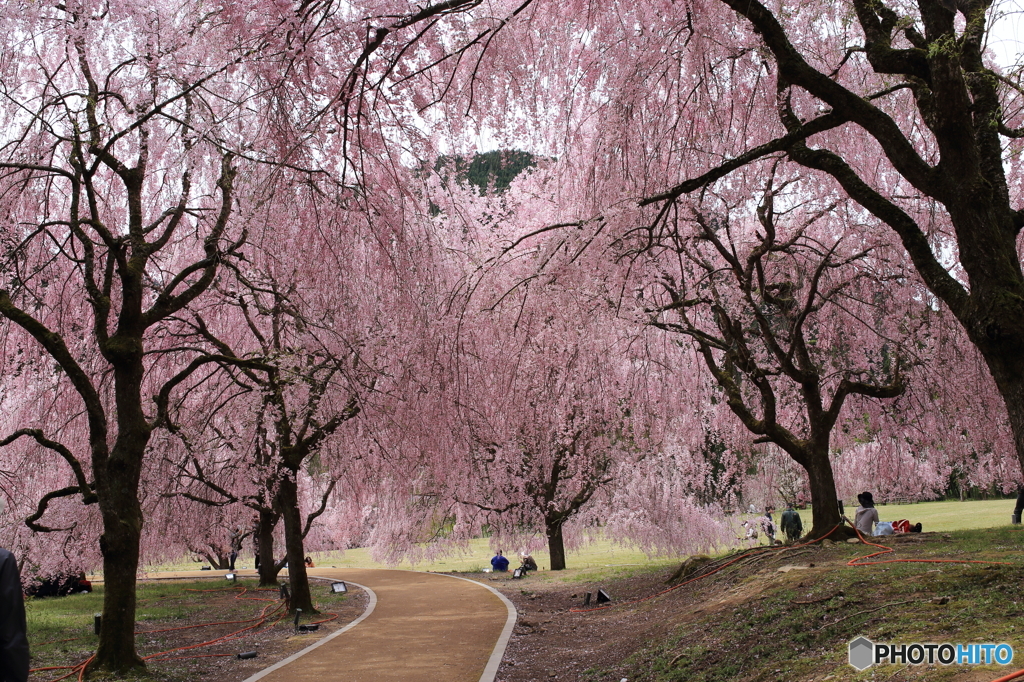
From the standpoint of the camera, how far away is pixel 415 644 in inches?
381

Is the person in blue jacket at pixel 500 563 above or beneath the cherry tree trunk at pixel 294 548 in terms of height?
beneath

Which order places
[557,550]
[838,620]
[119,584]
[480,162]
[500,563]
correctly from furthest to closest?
1. [500,563]
2. [557,550]
3. [480,162]
4. [119,584]
5. [838,620]

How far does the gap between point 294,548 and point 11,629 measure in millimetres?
10857

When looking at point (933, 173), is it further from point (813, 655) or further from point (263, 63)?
point (263, 63)

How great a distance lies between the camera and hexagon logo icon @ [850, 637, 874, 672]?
4.80m

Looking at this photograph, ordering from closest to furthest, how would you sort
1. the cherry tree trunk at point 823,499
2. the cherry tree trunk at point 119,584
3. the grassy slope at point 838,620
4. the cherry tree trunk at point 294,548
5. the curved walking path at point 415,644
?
1. the grassy slope at point 838,620
2. the curved walking path at point 415,644
3. the cherry tree trunk at point 119,584
4. the cherry tree trunk at point 823,499
5. the cherry tree trunk at point 294,548

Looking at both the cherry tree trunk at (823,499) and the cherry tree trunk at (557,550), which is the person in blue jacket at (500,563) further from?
the cherry tree trunk at (823,499)

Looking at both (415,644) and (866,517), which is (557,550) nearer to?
(866,517)

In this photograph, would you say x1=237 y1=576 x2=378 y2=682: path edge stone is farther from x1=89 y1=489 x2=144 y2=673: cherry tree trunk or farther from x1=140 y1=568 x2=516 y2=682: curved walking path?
x1=89 y1=489 x2=144 y2=673: cherry tree trunk

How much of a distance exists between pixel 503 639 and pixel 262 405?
18.1 ft

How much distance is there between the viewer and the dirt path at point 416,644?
25.4 feet

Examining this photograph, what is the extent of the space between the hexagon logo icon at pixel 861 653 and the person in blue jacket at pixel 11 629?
4544 millimetres

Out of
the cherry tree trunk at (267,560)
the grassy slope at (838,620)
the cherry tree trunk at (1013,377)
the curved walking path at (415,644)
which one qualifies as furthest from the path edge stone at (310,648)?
the cherry tree trunk at (267,560)

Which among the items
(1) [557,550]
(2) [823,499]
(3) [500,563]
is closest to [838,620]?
(2) [823,499]
